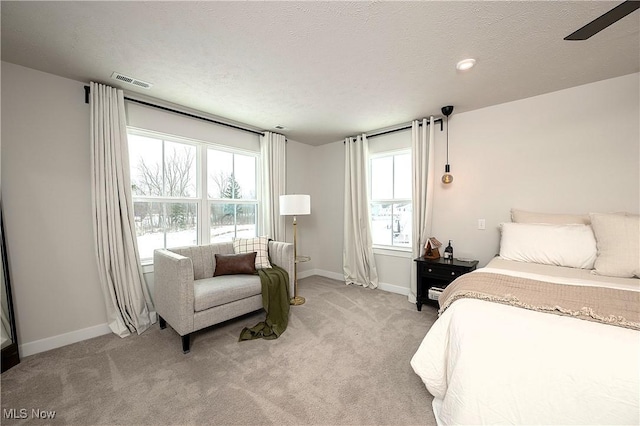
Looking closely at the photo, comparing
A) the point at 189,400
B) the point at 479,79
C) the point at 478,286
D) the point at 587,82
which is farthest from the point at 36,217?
the point at 587,82

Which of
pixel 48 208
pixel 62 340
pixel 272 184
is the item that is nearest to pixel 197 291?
pixel 62 340

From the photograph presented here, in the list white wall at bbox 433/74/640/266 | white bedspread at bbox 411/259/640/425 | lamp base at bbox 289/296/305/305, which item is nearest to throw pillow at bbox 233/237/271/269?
lamp base at bbox 289/296/305/305

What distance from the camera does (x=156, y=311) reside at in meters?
2.66

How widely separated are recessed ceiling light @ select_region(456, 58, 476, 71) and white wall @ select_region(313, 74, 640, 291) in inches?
45.7

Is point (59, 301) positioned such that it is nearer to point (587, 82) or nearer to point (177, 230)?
point (177, 230)

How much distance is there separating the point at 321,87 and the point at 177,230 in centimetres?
240

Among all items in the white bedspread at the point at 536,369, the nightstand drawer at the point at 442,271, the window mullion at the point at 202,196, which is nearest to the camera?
the white bedspread at the point at 536,369

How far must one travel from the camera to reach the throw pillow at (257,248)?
10.1ft


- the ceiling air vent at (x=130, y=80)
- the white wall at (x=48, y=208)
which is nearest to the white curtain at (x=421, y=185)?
the ceiling air vent at (x=130, y=80)

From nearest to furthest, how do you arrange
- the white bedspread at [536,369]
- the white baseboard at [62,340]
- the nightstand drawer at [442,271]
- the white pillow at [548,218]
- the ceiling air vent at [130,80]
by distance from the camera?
the white bedspread at [536,369] → the white baseboard at [62,340] → the ceiling air vent at [130,80] → the white pillow at [548,218] → the nightstand drawer at [442,271]

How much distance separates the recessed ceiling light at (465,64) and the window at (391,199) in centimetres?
160

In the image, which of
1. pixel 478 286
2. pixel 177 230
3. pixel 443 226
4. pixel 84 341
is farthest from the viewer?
pixel 443 226

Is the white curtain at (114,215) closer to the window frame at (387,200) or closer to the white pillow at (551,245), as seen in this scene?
the window frame at (387,200)

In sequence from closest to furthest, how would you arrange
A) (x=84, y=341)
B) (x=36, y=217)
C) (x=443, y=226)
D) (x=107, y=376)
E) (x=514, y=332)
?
(x=514, y=332) → (x=107, y=376) → (x=36, y=217) → (x=84, y=341) → (x=443, y=226)
